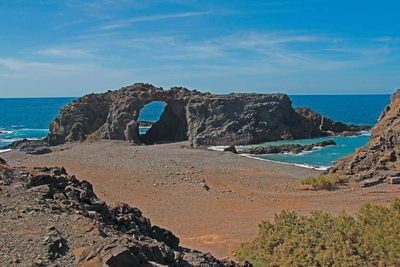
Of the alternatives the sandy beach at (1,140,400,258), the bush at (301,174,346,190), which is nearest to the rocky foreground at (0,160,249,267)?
the sandy beach at (1,140,400,258)

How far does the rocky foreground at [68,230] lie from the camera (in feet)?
26.2

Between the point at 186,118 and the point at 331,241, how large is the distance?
44.4m

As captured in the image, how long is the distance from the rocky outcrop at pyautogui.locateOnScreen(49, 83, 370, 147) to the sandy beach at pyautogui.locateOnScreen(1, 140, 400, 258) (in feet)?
30.1

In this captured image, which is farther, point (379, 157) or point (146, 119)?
point (146, 119)

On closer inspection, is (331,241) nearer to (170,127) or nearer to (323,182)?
(323,182)

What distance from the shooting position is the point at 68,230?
9.30m

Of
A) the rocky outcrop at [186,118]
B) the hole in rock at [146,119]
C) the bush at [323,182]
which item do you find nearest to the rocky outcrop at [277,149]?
the rocky outcrop at [186,118]

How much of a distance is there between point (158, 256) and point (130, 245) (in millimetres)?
1121

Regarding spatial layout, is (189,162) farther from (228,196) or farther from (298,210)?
(298,210)

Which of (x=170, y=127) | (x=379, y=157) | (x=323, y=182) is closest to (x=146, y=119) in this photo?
(x=170, y=127)

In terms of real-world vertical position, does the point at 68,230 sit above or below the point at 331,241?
above

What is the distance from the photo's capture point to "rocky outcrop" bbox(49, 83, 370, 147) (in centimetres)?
5025

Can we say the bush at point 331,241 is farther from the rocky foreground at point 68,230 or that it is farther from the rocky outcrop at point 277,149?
the rocky outcrop at point 277,149

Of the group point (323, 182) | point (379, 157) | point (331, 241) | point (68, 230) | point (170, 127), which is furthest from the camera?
point (170, 127)
